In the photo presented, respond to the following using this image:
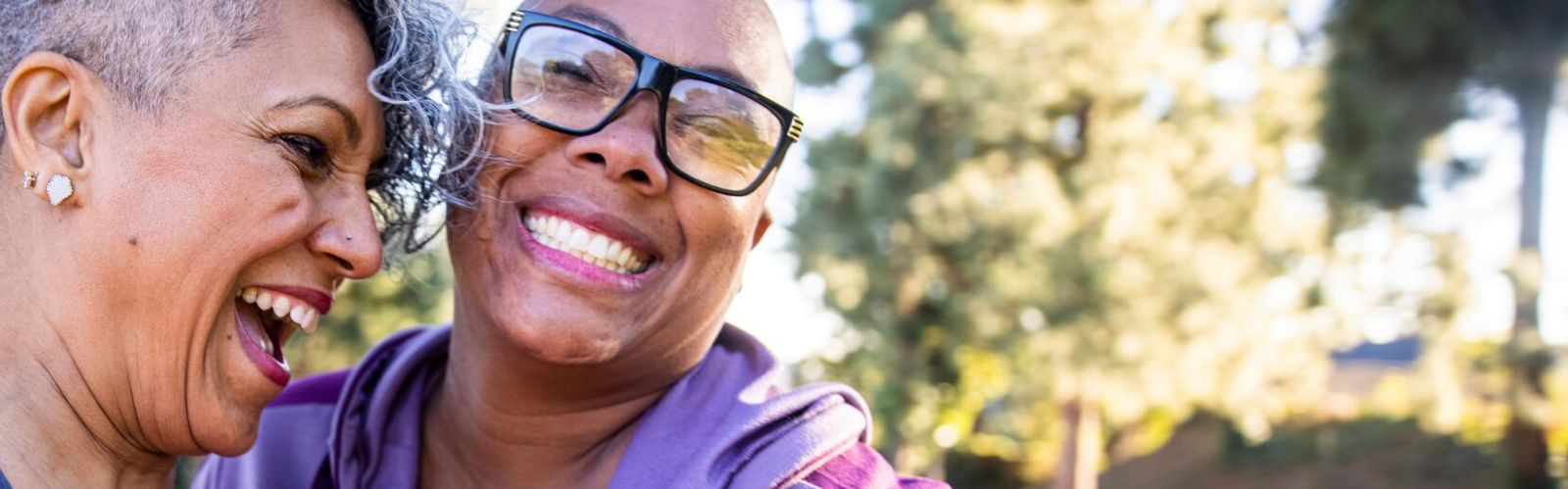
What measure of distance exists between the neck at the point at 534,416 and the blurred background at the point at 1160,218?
7012 millimetres

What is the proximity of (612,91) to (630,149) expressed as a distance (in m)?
0.12

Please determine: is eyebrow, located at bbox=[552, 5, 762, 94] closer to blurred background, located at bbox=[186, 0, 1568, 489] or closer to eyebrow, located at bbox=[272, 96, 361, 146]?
eyebrow, located at bbox=[272, 96, 361, 146]

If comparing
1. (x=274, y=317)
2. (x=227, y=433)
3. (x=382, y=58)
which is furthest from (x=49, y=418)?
(x=382, y=58)

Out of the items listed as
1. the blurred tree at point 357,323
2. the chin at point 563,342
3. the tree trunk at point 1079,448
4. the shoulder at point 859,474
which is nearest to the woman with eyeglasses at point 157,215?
the chin at point 563,342

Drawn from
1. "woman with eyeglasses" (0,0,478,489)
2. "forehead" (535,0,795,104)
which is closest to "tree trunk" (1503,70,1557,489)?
"forehead" (535,0,795,104)

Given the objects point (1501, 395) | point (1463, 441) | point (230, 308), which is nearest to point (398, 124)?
point (230, 308)

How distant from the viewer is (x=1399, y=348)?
79.5 feet

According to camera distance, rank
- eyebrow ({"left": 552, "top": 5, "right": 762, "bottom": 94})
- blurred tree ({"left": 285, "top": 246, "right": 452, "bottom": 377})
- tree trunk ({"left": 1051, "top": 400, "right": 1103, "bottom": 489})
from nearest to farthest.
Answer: eyebrow ({"left": 552, "top": 5, "right": 762, "bottom": 94}) < blurred tree ({"left": 285, "top": 246, "right": 452, "bottom": 377}) < tree trunk ({"left": 1051, "top": 400, "right": 1103, "bottom": 489})

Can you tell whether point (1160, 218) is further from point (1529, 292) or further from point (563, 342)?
point (563, 342)

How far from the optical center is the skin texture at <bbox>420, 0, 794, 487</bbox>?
2.26 meters

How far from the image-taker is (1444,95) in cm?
1016

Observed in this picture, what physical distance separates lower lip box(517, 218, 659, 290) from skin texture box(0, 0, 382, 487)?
422 millimetres

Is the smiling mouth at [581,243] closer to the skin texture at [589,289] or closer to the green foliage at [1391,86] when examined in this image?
the skin texture at [589,289]

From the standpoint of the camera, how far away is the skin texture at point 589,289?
2.26 meters
